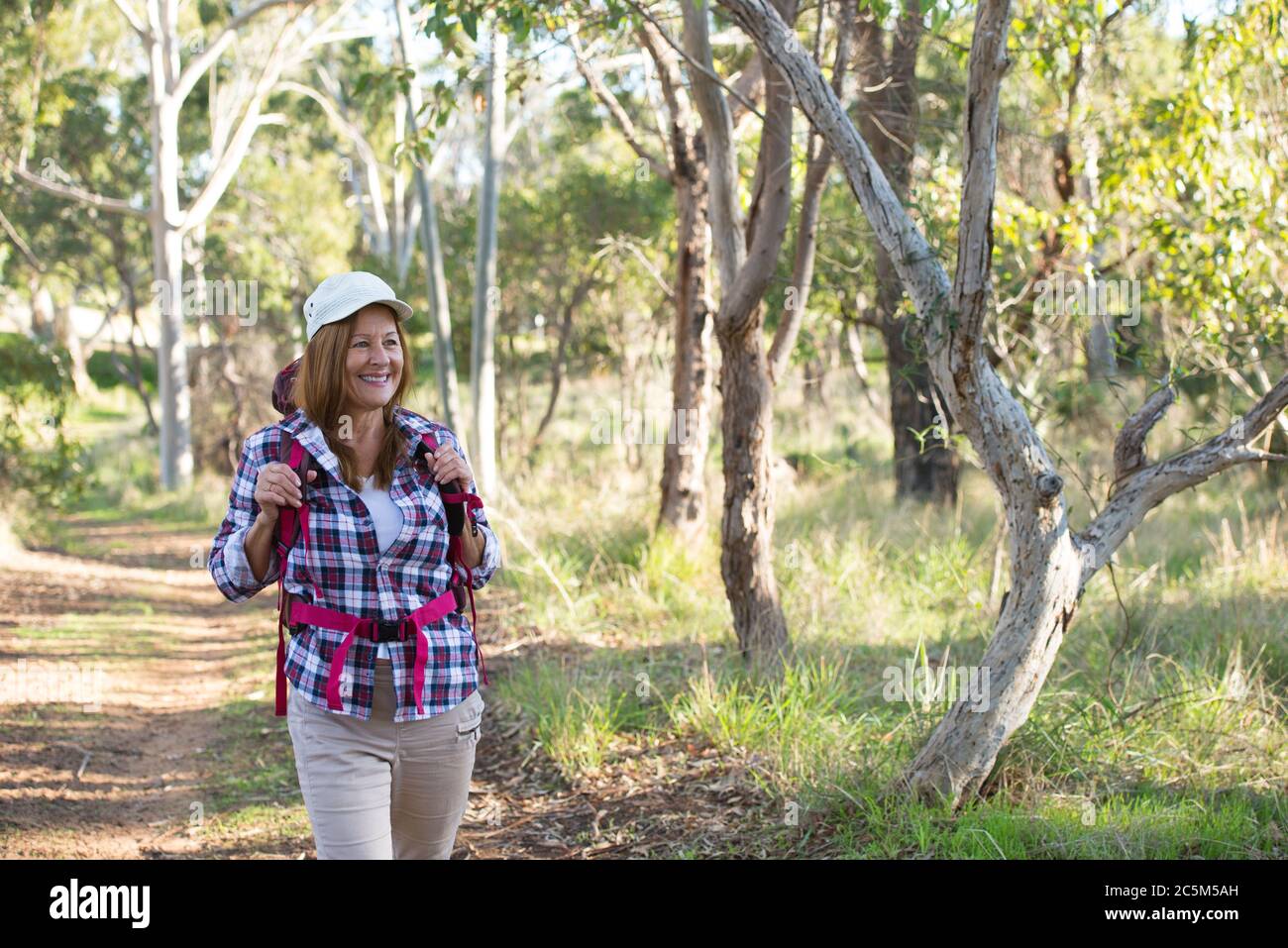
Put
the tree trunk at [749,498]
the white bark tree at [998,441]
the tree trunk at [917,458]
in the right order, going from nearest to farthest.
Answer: the white bark tree at [998,441] < the tree trunk at [749,498] < the tree trunk at [917,458]

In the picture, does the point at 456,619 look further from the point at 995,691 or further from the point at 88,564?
the point at 88,564

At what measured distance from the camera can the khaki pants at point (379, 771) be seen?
298 centimetres

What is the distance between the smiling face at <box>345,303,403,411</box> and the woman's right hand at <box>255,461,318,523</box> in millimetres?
314

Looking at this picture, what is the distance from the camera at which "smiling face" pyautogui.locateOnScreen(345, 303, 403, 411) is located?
3180mm

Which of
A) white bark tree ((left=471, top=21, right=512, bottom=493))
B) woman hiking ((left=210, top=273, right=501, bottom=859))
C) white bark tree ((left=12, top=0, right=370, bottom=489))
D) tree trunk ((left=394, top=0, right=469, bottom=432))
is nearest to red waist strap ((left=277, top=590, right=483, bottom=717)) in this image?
woman hiking ((left=210, top=273, right=501, bottom=859))

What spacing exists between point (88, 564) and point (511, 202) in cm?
810

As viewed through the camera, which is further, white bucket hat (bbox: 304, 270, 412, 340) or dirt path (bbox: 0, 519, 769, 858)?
dirt path (bbox: 0, 519, 769, 858)

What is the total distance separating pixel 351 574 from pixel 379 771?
0.49 metres

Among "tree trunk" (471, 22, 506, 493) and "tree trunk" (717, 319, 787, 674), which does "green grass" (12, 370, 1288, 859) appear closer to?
"tree trunk" (717, 319, 787, 674)

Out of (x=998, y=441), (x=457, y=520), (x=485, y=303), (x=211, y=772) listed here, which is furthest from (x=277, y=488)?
(x=485, y=303)

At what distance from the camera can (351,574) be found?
3057 mm

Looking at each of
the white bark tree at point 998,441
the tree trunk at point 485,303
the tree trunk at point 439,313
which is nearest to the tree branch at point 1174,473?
the white bark tree at point 998,441

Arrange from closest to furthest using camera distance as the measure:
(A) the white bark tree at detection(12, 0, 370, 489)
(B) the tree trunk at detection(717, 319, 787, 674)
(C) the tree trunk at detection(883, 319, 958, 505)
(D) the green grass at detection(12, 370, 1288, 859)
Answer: (D) the green grass at detection(12, 370, 1288, 859) < (B) the tree trunk at detection(717, 319, 787, 674) < (C) the tree trunk at detection(883, 319, 958, 505) < (A) the white bark tree at detection(12, 0, 370, 489)

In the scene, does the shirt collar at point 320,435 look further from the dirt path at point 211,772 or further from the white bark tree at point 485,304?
the white bark tree at point 485,304
